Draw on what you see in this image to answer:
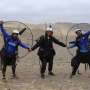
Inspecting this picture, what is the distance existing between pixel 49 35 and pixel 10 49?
1.53m

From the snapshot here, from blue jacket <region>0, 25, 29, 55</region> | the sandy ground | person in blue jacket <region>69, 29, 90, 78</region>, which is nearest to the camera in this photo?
the sandy ground

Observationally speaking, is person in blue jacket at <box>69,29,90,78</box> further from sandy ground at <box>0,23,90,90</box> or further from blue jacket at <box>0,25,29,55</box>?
blue jacket at <box>0,25,29,55</box>

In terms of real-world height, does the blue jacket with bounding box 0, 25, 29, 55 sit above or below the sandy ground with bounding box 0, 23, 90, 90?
above

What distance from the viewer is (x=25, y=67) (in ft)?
69.5

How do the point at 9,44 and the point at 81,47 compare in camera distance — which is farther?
the point at 81,47

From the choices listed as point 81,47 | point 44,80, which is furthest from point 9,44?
point 81,47

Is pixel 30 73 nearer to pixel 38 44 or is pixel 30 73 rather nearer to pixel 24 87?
pixel 38 44

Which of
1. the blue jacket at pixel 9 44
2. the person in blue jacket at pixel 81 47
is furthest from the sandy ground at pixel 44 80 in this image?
the blue jacket at pixel 9 44

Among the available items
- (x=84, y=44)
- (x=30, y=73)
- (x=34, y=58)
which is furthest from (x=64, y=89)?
(x=34, y=58)

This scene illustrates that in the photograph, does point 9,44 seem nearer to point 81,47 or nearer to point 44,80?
point 44,80

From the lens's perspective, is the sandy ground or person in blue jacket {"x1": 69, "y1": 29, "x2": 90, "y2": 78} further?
person in blue jacket {"x1": 69, "y1": 29, "x2": 90, "y2": 78}

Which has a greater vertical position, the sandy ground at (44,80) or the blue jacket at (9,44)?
the blue jacket at (9,44)

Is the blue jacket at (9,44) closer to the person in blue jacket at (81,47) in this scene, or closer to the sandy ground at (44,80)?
the sandy ground at (44,80)

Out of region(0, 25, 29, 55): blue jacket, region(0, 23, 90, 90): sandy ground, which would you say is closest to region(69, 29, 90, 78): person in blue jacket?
region(0, 23, 90, 90): sandy ground
